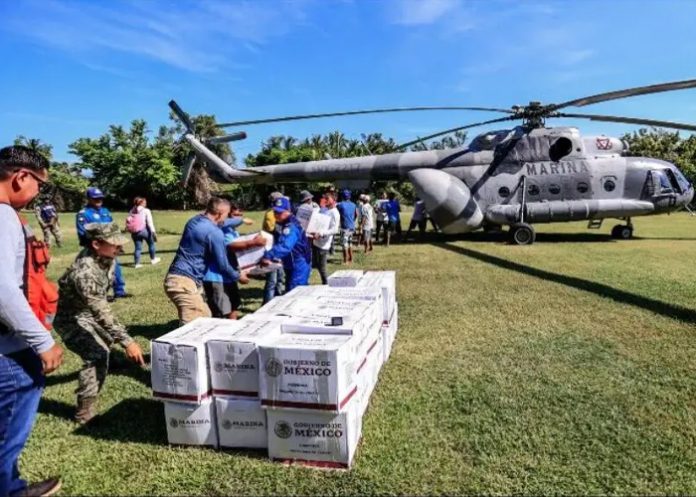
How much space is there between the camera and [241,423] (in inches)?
146

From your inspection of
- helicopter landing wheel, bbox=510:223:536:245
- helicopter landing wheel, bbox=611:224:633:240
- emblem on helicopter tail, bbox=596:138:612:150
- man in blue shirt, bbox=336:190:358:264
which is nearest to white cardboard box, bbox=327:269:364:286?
man in blue shirt, bbox=336:190:358:264

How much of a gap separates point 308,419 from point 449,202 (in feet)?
40.3

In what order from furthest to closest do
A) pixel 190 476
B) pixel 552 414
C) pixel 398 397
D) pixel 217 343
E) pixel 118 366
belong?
pixel 118 366 < pixel 398 397 < pixel 552 414 < pixel 217 343 < pixel 190 476

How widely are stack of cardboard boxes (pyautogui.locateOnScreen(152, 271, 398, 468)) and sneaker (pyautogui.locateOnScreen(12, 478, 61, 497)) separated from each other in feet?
2.70

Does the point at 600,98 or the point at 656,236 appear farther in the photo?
the point at 656,236

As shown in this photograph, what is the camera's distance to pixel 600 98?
8461 millimetres

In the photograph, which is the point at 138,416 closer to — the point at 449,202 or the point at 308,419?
the point at 308,419

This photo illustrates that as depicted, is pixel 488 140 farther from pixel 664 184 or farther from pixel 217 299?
pixel 217 299

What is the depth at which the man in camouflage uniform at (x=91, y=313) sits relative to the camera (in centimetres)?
Result: 416

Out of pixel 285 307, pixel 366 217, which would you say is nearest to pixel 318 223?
pixel 285 307

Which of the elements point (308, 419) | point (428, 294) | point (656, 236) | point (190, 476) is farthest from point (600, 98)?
point (656, 236)

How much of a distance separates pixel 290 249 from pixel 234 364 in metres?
3.20

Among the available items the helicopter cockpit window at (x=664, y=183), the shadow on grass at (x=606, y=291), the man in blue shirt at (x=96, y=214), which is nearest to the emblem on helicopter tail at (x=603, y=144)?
the helicopter cockpit window at (x=664, y=183)

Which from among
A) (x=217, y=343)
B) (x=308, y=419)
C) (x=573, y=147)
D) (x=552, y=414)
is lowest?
(x=552, y=414)
